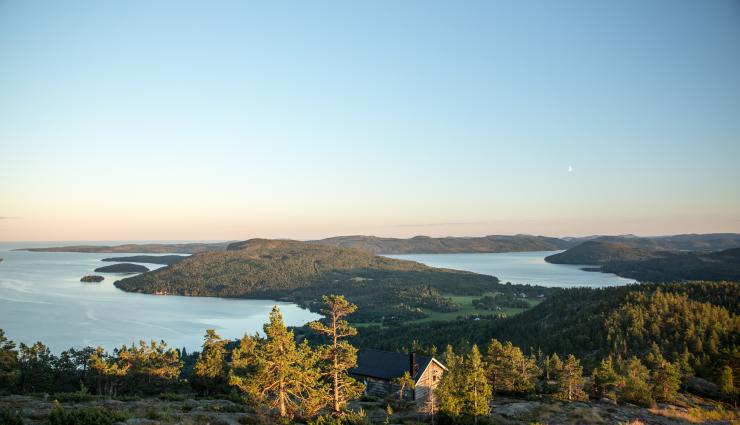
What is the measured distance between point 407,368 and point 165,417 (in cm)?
3169

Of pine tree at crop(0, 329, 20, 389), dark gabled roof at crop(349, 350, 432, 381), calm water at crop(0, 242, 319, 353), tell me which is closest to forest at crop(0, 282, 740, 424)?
pine tree at crop(0, 329, 20, 389)

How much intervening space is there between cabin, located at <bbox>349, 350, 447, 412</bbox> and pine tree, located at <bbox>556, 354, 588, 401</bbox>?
44.4 feet

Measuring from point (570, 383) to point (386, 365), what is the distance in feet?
69.5

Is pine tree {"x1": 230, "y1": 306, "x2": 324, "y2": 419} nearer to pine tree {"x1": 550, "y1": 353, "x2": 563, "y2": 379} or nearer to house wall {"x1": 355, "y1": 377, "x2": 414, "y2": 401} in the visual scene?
house wall {"x1": 355, "y1": 377, "x2": 414, "y2": 401}

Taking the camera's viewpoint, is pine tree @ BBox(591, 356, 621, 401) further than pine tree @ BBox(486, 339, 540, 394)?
No

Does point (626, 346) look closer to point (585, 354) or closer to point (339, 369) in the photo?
point (585, 354)

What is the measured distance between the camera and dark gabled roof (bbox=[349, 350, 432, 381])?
51.1 m

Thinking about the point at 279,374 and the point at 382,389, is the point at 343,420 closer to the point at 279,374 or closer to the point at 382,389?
the point at 279,374

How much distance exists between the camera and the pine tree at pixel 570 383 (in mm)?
48906

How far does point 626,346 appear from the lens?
81.6m

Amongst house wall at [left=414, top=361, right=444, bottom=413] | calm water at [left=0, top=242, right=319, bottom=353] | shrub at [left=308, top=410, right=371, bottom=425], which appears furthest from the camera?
calm water at [left=0, top=242, right=319, bottom=353]

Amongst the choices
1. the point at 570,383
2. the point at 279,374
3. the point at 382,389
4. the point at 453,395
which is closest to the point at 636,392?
the point at 570,383

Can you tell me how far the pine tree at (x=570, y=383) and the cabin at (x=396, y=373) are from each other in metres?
13.5

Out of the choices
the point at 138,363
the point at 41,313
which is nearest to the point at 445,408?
the point at 138,363
